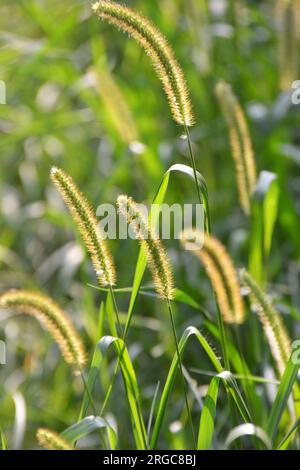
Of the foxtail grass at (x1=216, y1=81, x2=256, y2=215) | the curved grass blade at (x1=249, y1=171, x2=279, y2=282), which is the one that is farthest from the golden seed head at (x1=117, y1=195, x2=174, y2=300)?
the curved grass blade at (x1=249, y1=171, x2=279, y2=282)

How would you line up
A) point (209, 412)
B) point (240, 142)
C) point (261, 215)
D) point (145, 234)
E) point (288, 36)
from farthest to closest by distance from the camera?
point (288, 36)
point (261, 215)
point (240, 142)
point (209, 412)
point (145, 234)

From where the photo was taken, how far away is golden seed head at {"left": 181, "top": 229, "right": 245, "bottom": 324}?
163cm

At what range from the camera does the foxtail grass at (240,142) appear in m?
2.03

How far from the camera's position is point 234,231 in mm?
3156

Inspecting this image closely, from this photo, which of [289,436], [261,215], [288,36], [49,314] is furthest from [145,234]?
[288,36]

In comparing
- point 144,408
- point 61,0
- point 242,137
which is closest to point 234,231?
point 144,408

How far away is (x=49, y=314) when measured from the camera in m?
1.66

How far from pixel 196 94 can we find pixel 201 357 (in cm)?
116

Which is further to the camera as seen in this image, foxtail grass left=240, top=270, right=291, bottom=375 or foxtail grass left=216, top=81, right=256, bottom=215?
foxtail grass left=216, top=81, right=256, bottom=215

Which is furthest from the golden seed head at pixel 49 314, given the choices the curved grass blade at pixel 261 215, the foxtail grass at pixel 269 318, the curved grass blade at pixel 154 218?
the curved grass blade at pixel 261 215

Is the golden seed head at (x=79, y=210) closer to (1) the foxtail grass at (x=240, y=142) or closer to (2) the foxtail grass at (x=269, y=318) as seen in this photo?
(2) the foxtail grass at (x=269, y=318)

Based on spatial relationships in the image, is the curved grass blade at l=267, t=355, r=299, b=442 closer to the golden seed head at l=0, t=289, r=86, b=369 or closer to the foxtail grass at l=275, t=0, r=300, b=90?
the golden seed head at l=0, t=289, r=86, b=369

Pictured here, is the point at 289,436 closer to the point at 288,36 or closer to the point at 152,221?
the point at 152,221

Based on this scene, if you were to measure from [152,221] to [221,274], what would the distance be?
6.9 inches
